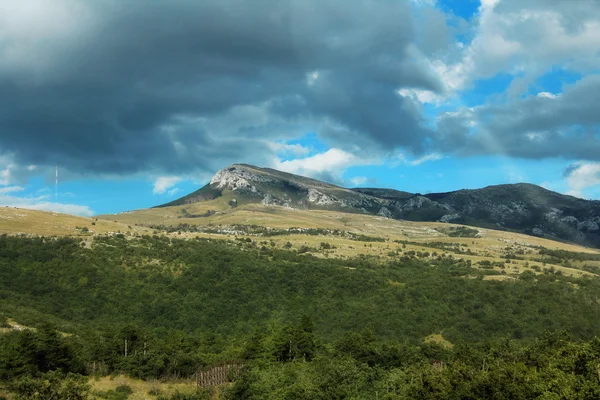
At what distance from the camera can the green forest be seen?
1993 inches

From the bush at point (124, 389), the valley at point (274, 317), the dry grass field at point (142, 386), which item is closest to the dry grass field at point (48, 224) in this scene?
the valley at point (274, 317)

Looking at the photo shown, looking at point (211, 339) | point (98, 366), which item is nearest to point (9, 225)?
point (211, 339)

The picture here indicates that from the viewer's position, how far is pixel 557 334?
76.5 metres

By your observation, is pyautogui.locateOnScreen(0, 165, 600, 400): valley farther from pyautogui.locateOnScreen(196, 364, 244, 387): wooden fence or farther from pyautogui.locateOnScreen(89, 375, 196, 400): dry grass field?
pyautogui.locateOnScreen(196, 364, 244, 387): wooden fence

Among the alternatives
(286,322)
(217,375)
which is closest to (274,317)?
(286,322)

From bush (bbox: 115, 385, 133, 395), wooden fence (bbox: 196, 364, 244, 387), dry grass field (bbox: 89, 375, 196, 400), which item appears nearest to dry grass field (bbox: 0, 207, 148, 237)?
dry grass field (bbox: 89, 375, 196, 400)

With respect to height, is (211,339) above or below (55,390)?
below

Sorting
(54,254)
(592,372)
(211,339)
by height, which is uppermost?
(54,254)

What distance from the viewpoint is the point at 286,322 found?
115 metres

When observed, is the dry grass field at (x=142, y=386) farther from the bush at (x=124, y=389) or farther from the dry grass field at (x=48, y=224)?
the dry grass field at (x=48, y=224)

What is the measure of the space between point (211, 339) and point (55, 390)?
179ft

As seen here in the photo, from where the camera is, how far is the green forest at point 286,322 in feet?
166

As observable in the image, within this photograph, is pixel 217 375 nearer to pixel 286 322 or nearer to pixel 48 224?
pixel 286 322

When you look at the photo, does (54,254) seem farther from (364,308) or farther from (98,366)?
(364,308)
